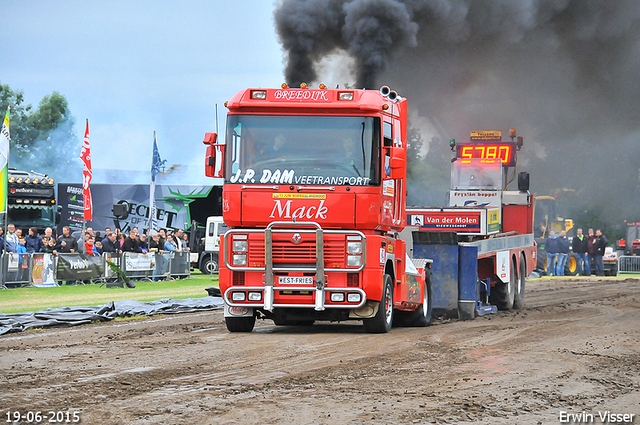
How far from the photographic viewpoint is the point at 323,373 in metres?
8.55

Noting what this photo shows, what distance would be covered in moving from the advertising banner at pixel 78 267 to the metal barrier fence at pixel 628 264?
80.4ft

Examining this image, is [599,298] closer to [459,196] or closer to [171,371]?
[459,196]

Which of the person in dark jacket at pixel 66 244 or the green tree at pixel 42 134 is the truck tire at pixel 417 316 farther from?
the green tree at pixel 42 134

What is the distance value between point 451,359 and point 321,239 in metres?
2.98

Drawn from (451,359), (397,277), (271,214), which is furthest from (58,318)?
(451,359)

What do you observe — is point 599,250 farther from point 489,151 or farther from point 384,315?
point 384,315

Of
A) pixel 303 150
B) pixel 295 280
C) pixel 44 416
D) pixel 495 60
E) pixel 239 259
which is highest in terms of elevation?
pixel 495 60

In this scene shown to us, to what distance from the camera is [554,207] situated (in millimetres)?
41906

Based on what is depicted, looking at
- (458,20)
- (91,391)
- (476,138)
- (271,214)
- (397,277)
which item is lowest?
(91,391)

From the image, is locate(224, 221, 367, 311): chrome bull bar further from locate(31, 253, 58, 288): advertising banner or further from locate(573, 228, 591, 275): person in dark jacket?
locate(573, 228, 591, 275): person in dark jacket

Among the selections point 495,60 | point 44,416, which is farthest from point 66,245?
point 44,416

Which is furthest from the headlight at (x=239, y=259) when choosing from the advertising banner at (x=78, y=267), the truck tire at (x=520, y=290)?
the advertising banner at (x=78, y=267)

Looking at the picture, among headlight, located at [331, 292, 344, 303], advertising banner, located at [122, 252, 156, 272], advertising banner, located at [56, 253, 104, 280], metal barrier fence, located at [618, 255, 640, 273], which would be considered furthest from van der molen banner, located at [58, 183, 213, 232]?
headlight, located at [331, 292, 344, 303]

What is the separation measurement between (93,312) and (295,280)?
15.7 ft
